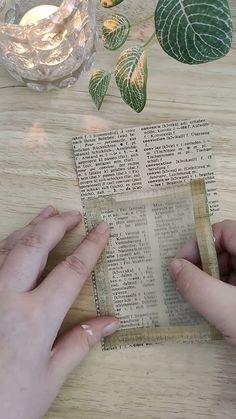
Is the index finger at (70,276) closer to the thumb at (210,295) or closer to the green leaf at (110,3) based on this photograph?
the thumb at (210,295)

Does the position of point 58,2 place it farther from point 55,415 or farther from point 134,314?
point 55,415

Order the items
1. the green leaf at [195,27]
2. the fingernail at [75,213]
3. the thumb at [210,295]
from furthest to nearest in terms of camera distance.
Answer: the fingernail at [75,213], the thumb at [210,295], the green leaf at [195,27]

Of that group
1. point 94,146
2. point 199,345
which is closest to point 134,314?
point 199,345

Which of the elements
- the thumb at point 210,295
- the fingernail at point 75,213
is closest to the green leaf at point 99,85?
the fingernail at point 75,213

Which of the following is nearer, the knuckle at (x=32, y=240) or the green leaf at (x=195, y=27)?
the green leaf at (x=195, y=27)

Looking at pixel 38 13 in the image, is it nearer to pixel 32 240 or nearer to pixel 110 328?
pixel 32 240

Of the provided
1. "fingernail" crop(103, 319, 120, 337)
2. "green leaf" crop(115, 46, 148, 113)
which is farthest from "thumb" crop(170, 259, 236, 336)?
"green leaf" crop(115, 46, 148, 113)

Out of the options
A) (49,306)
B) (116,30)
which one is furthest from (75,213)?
(116,30)
